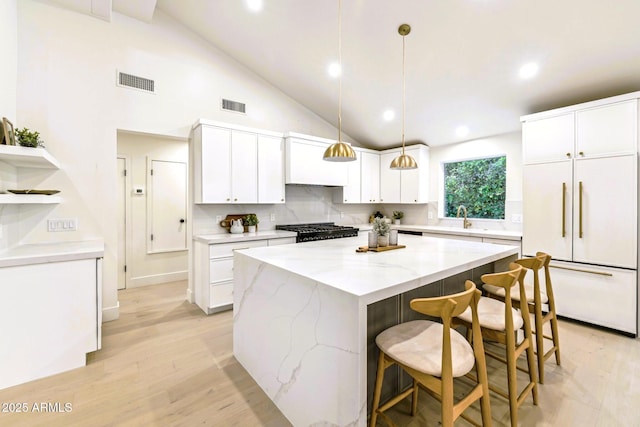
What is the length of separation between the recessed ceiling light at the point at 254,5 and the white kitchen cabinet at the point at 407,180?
3.07 metres

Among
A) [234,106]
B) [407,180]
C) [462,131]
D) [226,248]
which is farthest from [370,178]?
[226,248]

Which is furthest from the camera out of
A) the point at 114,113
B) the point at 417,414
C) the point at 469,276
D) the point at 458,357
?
the point at 114,113

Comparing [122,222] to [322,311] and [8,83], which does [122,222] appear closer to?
[8,83]

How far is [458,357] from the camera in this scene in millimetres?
1383

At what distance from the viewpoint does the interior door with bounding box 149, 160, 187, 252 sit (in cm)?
475

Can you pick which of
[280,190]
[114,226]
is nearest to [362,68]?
[280,190]

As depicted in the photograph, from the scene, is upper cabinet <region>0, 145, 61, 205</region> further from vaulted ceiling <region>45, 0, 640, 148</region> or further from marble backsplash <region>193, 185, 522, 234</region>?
vaulted ceiling <region>45, 0, 640, 148</region>

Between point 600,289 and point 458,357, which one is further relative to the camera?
point 600,289

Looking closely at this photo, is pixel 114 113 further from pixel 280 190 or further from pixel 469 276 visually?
pixel 469 276

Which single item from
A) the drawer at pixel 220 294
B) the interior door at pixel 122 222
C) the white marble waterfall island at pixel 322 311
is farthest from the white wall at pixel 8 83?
the white marble waterfall island at pixel 322 311

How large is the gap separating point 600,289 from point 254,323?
3479 mm

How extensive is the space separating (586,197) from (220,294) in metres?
4.20

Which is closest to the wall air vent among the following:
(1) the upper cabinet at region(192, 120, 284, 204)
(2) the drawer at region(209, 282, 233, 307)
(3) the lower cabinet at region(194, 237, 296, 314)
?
(1) the upper cabinet at region(192, 120, 284, 204)

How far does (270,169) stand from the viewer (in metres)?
4.14
